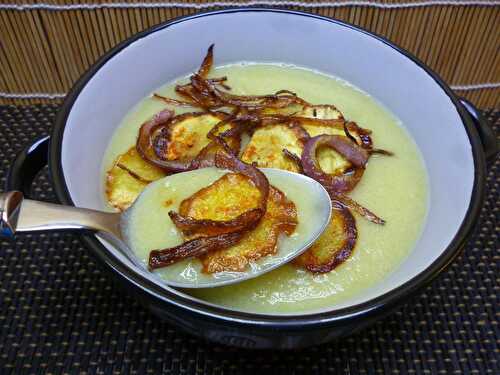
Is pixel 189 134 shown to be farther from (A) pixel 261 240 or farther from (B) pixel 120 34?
(B) pixel 120 34

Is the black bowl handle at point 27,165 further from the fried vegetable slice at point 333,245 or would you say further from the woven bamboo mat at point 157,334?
the fried vegetable slice at point 333,245

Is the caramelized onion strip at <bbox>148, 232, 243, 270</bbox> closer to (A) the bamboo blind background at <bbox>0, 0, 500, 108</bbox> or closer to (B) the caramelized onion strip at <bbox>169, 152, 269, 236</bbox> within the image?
(B) the caramelized onion strip at <bbox>169, 152, 269, 236</bbox>

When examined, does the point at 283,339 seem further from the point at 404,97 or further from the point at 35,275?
the point at 404,97

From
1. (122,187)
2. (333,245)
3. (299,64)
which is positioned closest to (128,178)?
(122,187)

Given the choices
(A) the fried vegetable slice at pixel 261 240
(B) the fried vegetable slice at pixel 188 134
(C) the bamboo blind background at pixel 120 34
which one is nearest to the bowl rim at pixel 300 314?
(A) the fried vegetable slice at pixel 261 240

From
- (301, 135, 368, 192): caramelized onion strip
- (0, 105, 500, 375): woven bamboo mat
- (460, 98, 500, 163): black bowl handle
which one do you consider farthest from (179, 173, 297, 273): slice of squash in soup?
(460, 98, 500, 163): black bowl handle

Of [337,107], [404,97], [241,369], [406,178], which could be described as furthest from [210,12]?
[241,369]
